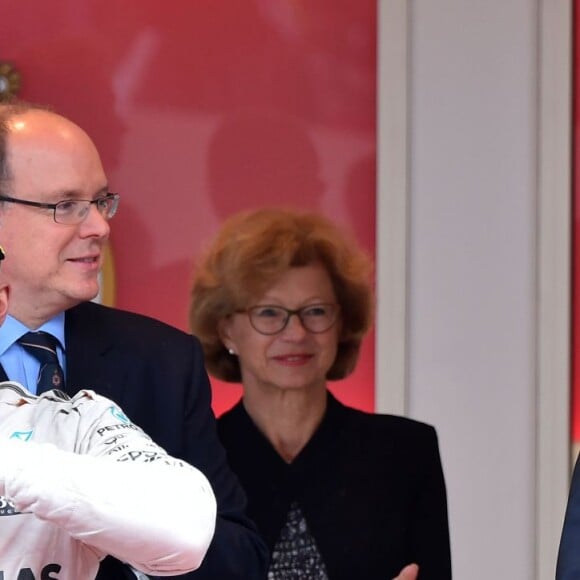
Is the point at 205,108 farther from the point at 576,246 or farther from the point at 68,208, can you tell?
the point at 68,208

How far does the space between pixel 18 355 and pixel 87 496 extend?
794 mm

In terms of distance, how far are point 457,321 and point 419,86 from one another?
0.64 metres

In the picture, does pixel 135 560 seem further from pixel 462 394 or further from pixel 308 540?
pixel 462 394

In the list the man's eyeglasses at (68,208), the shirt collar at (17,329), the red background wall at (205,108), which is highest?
the red background wall at (205,108)

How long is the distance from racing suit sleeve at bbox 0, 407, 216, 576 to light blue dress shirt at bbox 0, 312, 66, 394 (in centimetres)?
61

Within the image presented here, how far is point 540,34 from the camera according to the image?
4176 mm

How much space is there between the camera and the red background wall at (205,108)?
4.22 metres

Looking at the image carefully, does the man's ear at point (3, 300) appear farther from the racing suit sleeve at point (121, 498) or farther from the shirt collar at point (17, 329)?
the shirt collar at point (17, 329)

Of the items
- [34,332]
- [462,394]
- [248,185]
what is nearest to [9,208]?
[34,332]

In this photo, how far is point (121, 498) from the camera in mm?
2014

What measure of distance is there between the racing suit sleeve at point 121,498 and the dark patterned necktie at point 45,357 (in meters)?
0.56

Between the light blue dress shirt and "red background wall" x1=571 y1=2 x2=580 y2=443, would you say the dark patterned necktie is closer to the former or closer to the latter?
the light blue dress shirt

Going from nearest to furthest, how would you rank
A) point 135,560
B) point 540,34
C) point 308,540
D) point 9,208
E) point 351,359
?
point 135,560 → point 9,208 → point 308,540 → point 351,359 → point 540,34

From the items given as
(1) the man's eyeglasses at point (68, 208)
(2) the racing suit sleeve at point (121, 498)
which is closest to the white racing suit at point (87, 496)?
(2) the racing suit sleeve at point (121, 498)
